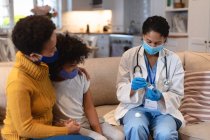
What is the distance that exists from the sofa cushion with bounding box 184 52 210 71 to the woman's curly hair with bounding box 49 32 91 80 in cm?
104

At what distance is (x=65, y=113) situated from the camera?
1628mm

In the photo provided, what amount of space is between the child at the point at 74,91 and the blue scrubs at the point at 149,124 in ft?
0.40

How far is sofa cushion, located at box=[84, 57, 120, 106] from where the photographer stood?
7.32ft

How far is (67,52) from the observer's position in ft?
5.05

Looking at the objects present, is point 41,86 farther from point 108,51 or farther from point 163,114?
point 108,51

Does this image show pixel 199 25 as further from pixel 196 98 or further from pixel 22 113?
pixel 22 113

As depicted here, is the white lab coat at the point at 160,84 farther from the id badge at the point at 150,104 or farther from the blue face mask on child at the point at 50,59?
the blue face mask on child at the point at 50,59

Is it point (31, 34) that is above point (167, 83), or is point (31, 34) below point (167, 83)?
above

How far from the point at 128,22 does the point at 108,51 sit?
0.79 m

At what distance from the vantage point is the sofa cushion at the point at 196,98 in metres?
2.08

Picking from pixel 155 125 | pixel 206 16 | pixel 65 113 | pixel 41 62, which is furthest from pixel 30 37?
pixel 206 16

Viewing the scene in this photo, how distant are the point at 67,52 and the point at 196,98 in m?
1.07

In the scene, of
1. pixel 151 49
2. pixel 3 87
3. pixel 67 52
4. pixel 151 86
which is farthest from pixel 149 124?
pixel 3 87

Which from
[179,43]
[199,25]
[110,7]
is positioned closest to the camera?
[199,25]
